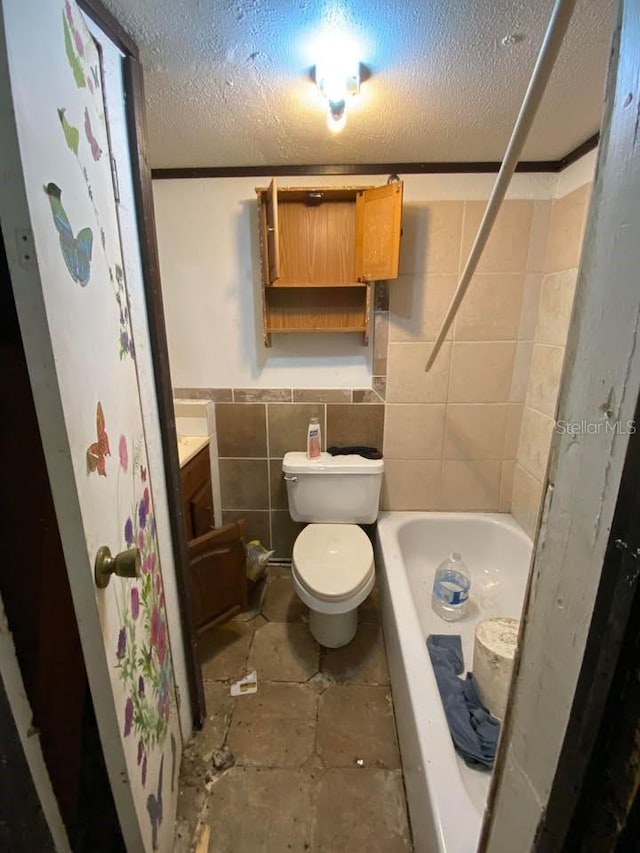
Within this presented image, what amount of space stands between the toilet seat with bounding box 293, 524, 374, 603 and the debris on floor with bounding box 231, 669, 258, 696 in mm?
416

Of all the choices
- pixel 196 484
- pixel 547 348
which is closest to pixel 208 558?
pixel 196 484

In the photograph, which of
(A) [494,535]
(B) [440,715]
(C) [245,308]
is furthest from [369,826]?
(C) [245,308]

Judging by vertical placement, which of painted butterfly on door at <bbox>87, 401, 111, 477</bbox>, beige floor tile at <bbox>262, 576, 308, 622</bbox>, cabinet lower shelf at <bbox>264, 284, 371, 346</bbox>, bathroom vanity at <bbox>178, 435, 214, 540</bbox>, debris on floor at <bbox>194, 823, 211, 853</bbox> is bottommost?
debris on floor at <bbox>194, 823, 211, 853</bbox>

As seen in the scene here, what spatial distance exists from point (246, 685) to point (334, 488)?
2.78 feet

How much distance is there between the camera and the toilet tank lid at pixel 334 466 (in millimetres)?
1741

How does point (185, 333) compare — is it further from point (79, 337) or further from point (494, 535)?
point (494, 535)

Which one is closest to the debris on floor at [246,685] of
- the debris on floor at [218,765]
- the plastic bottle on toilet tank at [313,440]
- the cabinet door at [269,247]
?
the debris on floor at [218,765]

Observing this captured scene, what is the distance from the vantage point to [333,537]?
170 cm

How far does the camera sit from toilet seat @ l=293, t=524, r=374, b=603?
142 centimetres

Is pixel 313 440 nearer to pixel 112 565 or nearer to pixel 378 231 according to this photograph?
pixel 378 231

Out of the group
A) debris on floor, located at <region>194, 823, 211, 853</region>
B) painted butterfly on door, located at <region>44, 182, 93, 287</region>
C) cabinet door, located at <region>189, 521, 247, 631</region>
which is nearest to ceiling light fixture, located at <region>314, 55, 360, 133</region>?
painted butterfly on door, located at <region>44, 182, 93, 287</region>

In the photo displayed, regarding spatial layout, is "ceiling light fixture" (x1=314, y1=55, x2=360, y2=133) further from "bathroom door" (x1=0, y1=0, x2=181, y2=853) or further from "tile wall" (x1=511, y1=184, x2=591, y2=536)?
"tile wall" (x1=511, y1=184, x2=591, y2=536)

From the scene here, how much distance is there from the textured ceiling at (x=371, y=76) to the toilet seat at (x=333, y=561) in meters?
1.56

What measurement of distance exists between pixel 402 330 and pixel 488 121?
777 mm
